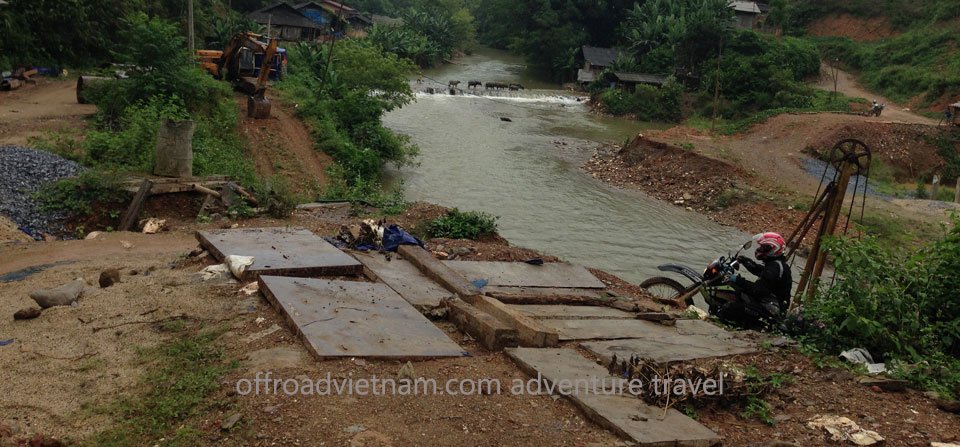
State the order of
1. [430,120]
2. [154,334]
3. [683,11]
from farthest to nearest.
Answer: [683,11] < [430,120] < [154,334]

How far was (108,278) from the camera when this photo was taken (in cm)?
675

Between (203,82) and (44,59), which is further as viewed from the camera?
(44,59)

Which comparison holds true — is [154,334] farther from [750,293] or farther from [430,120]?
[430,120]

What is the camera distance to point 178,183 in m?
11.1

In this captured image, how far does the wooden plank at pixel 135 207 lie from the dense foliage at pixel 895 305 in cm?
879

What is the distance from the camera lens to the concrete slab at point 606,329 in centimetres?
632

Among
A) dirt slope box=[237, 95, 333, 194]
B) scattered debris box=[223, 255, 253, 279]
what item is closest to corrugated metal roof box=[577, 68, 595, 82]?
dirt slope box=[237, 95, 333, 194]

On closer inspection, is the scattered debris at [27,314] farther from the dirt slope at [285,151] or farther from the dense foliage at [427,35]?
the dense foliage at [427,35]

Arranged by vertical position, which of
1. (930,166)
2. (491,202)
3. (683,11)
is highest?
(683,11)

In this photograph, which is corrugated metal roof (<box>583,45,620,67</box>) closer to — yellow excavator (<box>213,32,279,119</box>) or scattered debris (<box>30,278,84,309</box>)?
yellow excavator (<box>213,32,279,119</box>)

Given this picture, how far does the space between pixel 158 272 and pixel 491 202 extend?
39.8 ft

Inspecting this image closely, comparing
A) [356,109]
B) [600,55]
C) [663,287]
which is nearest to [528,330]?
[663,287]

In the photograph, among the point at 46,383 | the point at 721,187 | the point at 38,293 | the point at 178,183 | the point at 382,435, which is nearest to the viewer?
the point at 382,435

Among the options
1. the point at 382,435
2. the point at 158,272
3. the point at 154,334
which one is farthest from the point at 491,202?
the point at 382,435
